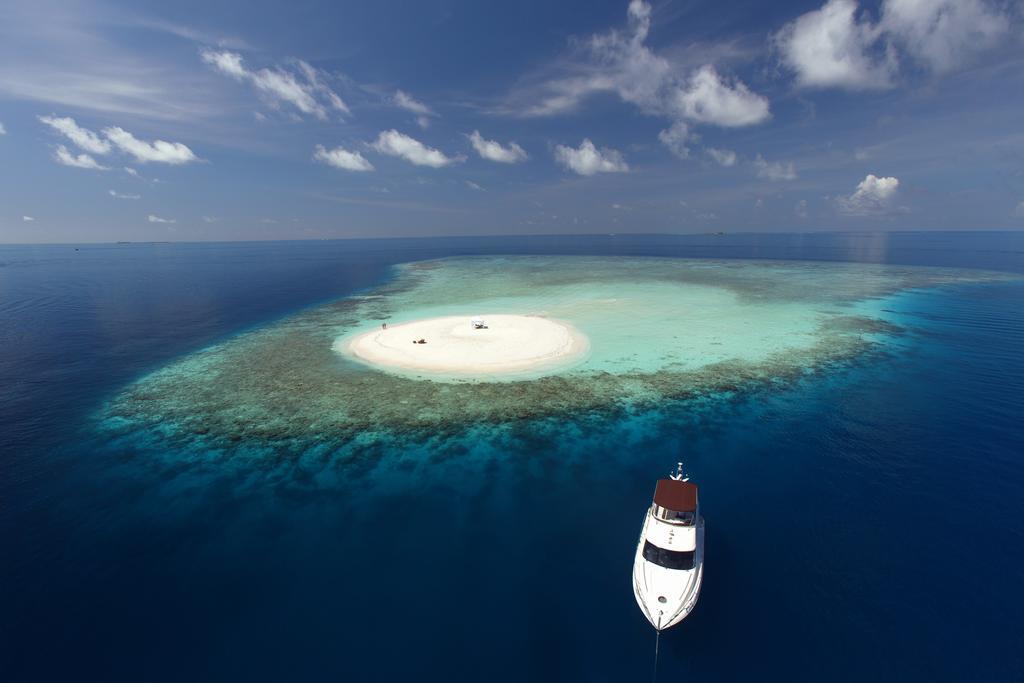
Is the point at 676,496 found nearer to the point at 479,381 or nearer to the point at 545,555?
the point at 545,555

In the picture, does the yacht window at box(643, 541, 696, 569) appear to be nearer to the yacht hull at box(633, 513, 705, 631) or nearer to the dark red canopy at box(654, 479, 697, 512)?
the yacht hull at box(633, 513, 705, 631)

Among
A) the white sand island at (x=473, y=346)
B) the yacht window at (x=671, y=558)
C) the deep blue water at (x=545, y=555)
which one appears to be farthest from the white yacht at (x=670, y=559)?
the white sand island at (x=473, y=346)

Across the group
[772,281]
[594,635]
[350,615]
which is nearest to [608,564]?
[594,635]

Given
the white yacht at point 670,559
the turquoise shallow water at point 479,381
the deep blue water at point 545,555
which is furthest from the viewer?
the turquoise shallow water at point 479,381

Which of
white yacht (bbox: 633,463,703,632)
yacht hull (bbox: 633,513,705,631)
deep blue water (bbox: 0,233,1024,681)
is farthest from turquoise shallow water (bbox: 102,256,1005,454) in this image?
yacht hull (bbox: 633,513,705,631)

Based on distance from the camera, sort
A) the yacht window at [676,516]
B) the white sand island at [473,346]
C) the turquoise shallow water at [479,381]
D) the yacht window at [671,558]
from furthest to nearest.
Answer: the white sand island at [473,346] < the turquoise shallow water at [479,381] < the yacht window at [676,516] < the yacht window at [671,558]

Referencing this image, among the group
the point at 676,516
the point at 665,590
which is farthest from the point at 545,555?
the point at 676,516

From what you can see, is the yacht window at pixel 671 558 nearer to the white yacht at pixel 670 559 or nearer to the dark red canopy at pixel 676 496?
the white yacht at pixel 670 559
